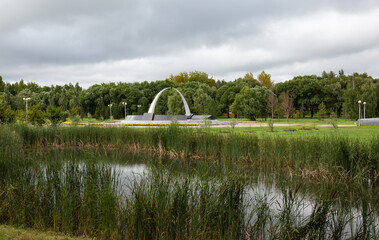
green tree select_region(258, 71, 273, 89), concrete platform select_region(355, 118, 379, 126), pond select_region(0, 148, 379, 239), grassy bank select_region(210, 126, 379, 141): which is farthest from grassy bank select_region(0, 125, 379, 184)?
green tree select_region(258, 71, 273, 89)

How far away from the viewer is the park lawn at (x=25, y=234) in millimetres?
3184

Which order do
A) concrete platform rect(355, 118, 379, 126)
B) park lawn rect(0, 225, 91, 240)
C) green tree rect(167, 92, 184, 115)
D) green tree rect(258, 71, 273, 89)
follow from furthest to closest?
green tree rect(258, 71, 273, 89) < green tree rect(167, 92, 184, 115) < concrete platform rect(355, 118, 379, 126) < park lawn rect(0, 225, 91, 240)

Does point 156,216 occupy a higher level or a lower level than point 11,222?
higher

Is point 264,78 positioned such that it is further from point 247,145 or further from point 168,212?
point 168,212

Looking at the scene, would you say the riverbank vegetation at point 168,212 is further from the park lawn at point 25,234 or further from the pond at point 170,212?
the park lawn at point 25,234

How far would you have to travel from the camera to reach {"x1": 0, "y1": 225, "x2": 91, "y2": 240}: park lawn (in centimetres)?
318

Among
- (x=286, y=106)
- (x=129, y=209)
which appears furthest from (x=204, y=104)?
(x=129, y=209)

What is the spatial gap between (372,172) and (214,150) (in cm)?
439

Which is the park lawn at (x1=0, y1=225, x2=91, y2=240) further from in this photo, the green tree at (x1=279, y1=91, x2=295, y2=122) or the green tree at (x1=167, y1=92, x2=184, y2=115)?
the green tree at (x1=167, y1=92, x2=184, y2=115)

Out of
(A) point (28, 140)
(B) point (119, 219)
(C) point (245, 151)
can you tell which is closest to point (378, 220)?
(B) point (119, 219)

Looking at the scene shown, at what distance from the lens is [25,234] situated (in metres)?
3.31

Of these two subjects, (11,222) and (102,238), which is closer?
(102,238)

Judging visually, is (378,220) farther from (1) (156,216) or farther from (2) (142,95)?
(2) (142,95)

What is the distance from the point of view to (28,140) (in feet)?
38.2
